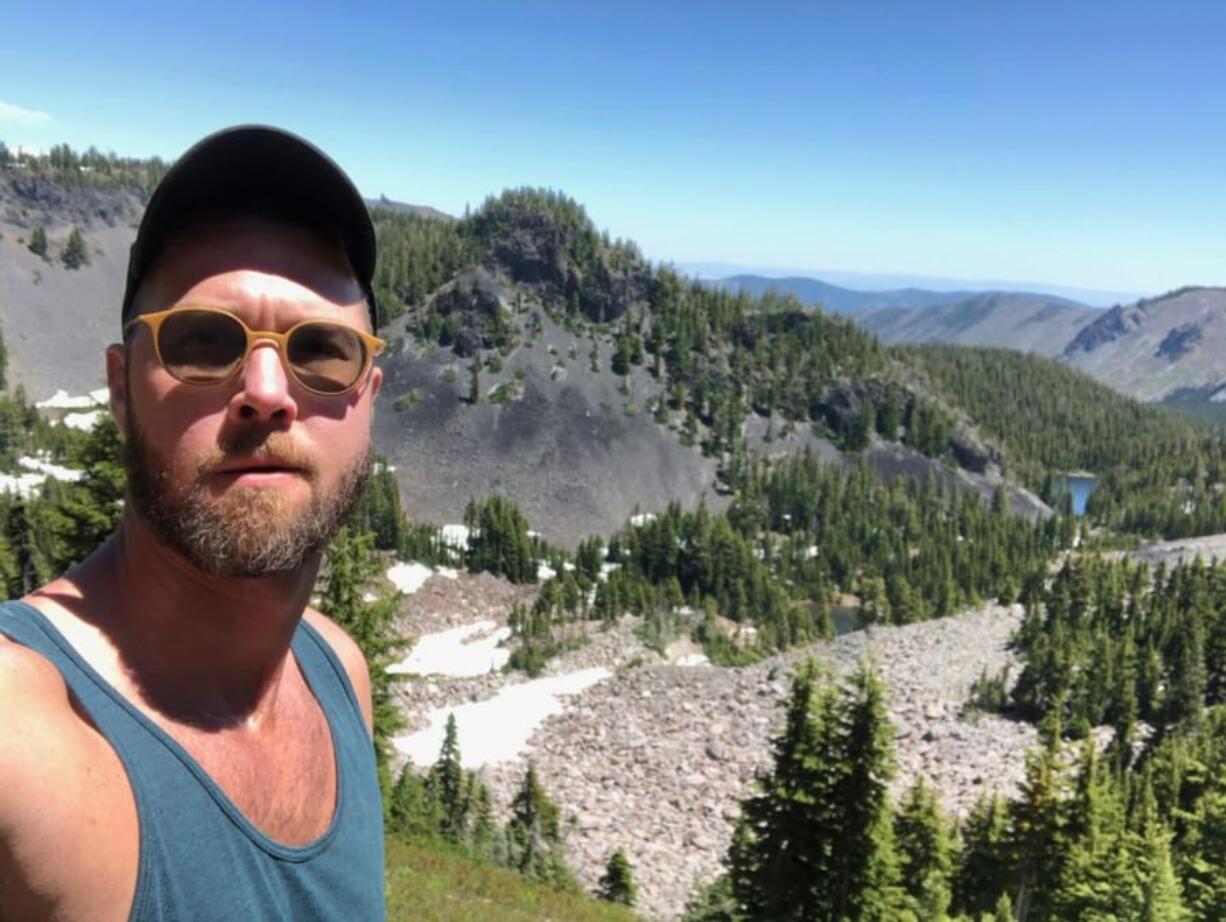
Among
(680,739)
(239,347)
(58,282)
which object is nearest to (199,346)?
(239,347)

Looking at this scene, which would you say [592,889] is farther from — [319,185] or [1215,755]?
[319,185]

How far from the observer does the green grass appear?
13.1 m

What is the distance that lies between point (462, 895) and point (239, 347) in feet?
51.4

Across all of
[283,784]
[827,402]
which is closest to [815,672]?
[283,784]

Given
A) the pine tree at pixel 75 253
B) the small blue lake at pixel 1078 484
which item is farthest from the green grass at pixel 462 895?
the pine tree at pixel 75 253

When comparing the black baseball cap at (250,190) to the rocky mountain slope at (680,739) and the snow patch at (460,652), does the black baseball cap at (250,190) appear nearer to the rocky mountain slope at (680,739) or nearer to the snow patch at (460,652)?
the rocky mountain slope at (680,739)

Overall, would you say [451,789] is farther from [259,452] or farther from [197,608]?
[259,452]

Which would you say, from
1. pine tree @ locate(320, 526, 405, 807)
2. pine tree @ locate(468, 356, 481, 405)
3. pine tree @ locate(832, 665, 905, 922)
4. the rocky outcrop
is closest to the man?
pine tree @ locate(320, 526, 405, 807)

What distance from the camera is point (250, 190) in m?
2.01

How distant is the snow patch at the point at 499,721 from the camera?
49.2m

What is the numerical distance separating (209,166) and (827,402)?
15547cm

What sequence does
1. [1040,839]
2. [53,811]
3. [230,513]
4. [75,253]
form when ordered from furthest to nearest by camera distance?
→ 1. [75,253]
2. [1040,839]
3. [230,513]
4. [53,811]

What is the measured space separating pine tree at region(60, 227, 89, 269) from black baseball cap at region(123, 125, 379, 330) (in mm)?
201801

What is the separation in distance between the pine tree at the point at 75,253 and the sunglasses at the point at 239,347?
20194cm
